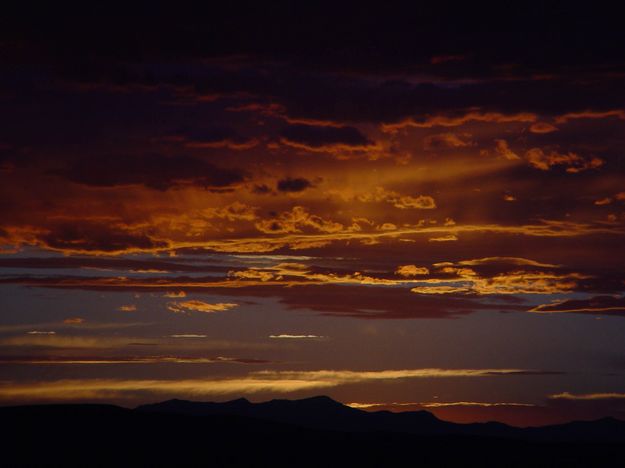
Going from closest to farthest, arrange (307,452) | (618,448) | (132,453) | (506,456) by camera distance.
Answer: (132,453)
(307,452)
(506,456)
(618,448)

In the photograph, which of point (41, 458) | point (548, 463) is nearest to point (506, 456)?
point (548, 463)

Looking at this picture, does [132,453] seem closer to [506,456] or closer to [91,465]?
[91,465]

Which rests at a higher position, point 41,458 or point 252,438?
point 252,438

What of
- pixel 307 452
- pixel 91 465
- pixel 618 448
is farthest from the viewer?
pixel 618 448

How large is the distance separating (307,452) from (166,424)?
21.9 meters

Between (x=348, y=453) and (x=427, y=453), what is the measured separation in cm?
1617

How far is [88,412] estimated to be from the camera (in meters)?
147

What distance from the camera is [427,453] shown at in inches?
6176

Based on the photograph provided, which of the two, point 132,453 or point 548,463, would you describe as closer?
point 132,453

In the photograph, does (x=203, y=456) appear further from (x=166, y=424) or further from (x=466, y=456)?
(x=466, y=456)

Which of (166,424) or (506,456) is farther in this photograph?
(506,456)

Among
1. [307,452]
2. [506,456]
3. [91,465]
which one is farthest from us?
[506,456]

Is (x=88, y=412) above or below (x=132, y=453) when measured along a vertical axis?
above

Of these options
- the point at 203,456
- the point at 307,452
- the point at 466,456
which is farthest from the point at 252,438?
the point at 466,456
